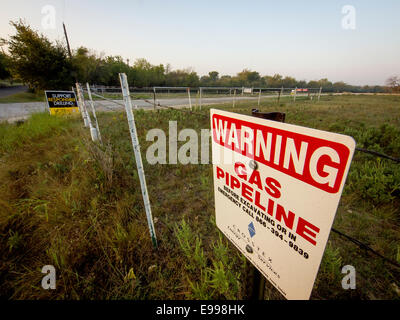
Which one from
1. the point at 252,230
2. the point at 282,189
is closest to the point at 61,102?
the point at 252,230

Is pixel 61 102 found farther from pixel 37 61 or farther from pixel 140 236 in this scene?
pixel 37 61

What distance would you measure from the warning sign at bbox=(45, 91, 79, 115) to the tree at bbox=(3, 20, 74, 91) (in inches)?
587

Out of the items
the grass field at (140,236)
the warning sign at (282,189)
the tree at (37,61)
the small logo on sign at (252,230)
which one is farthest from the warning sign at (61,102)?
the tree at (37,61)

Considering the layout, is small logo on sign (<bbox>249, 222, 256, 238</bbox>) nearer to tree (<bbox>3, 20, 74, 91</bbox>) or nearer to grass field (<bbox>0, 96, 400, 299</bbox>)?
grass field (<bbox>0, 96, 400, 299</bbox>)

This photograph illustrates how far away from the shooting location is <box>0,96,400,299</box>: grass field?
1694 millimetres

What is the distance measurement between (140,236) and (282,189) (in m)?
1.97

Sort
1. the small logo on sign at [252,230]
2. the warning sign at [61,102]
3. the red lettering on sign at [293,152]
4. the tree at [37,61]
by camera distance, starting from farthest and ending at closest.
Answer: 1. the tree at [37,61]
2. the warning sign at [61,102]
3. the small logo on sign at [252,230]
4. the red lettering on sign at [293,152]

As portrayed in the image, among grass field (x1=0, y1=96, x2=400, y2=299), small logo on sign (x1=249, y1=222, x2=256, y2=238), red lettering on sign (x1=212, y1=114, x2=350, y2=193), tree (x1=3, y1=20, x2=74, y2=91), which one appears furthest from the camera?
tree (x1=3, y1=20, x2=74, y2=91)

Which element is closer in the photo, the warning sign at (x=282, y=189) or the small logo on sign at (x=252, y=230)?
the warning sign at (x=282, y=189)

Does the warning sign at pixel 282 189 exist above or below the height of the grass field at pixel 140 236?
above

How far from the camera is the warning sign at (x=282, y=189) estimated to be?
61 centimetres

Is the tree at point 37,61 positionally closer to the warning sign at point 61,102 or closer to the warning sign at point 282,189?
the warning sign at point 61,102

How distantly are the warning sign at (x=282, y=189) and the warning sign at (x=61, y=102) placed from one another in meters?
10.5

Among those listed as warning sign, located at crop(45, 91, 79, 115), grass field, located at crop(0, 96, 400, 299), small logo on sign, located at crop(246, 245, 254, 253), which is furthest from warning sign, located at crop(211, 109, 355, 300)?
warning sign, located at crop(45, 91, 79, 115)
